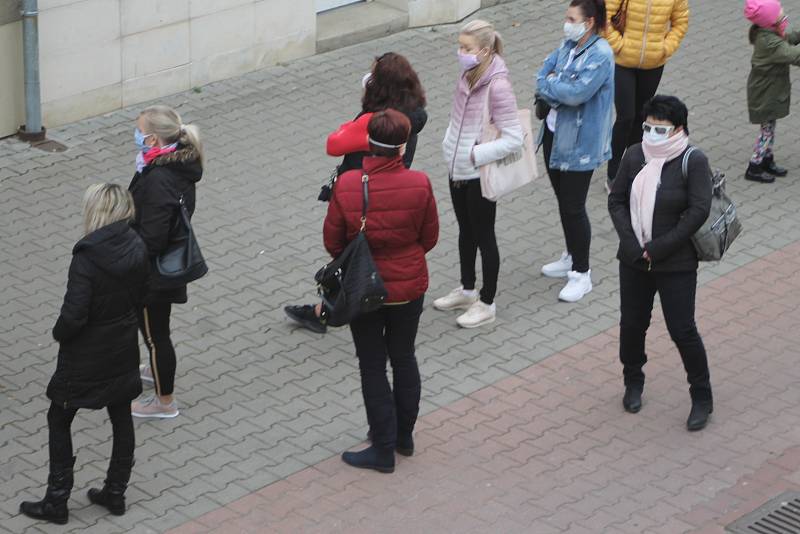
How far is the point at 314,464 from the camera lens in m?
7.40

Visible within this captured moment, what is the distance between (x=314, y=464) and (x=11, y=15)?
497 centimetres

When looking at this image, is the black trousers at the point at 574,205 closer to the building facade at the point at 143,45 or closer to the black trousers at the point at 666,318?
the black trousers at the point at 666,318

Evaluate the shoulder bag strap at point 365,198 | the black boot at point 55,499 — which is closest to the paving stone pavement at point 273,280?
the black boot at point 55,499

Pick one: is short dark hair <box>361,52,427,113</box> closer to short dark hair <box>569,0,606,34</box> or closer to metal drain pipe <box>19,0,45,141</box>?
short dark hair <box>569,0,606,34</box>

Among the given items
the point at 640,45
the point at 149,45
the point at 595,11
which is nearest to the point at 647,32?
the point at 640,45

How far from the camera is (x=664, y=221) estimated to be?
738 cm

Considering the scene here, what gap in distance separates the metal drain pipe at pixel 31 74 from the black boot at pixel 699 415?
556cm

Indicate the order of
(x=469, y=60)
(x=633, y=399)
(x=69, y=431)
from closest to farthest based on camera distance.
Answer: (x=69, y=431), (x=633, y=399), (x=469, y=60)

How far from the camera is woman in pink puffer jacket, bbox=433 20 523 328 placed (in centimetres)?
833

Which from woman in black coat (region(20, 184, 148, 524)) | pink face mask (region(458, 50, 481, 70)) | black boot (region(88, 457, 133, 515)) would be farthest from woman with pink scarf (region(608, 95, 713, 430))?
black boot (region(88, 457, 133, 515))

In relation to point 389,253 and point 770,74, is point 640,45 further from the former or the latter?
point 389,253

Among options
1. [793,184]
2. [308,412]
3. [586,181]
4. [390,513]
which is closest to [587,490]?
[390,513]

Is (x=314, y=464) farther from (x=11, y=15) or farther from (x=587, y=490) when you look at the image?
(x=11, y=15)

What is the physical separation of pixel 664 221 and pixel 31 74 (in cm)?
541
